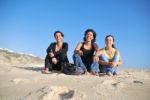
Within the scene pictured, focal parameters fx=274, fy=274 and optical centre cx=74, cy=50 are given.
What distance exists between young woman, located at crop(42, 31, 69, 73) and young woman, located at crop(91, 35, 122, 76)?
0.95m

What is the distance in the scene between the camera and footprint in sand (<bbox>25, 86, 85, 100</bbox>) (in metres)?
3.67

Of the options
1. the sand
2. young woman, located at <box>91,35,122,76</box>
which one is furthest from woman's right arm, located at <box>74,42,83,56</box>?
the sand

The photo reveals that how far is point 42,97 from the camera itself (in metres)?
3.67

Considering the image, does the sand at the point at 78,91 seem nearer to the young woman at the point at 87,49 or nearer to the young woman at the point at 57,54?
the young woman at the point at 87,49

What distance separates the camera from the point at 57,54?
7.12 meters

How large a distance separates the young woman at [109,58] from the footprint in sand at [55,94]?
248 centimetres

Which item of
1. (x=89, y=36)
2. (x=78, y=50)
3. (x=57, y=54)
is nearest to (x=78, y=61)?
(x=78, y=50)

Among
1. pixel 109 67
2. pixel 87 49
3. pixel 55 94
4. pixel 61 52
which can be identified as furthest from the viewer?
pixel 61 52

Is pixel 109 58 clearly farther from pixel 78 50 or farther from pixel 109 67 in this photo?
pixel 78 50

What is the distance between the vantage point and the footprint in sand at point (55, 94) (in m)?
3.67

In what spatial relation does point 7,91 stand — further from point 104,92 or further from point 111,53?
point 111,53

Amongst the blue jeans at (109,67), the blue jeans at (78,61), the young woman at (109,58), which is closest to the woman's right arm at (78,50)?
the blue jeans at (78,61)

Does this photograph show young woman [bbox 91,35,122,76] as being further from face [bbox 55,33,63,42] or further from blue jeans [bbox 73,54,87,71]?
face [bbox 55,33,63,42]

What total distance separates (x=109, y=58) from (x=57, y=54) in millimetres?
1375
